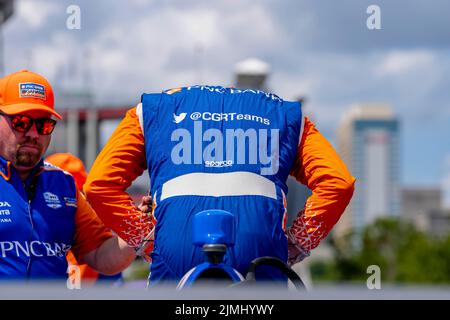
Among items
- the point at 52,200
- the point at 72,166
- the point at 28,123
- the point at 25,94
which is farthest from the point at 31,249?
the point at 72,166

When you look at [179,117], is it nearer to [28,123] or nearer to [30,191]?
[28,123]

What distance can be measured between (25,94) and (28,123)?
5.3 inches

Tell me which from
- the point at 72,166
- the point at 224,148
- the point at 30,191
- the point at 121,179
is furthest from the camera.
A: the point at 72,166

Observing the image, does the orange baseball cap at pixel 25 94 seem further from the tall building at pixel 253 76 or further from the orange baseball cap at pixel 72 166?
the tall building at pixel 253 76

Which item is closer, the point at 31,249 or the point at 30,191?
the point at 31,249

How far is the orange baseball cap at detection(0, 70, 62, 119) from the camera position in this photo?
3.85 metres

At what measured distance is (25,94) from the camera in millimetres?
3875

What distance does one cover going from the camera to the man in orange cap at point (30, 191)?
3.80m

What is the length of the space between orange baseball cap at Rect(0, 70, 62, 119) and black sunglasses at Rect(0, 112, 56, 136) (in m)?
0.03
